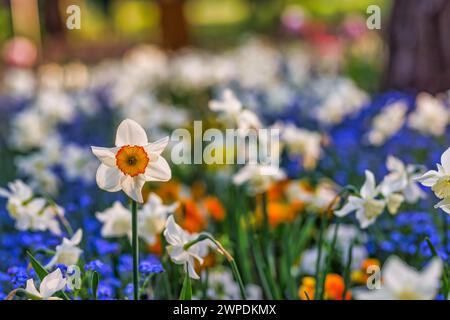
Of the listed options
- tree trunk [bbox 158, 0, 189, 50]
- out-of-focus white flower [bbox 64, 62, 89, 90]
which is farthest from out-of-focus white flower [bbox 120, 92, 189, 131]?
tree trunk [bbox 158, 0, 189, 50]

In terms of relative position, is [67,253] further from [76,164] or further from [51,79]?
[51,79]

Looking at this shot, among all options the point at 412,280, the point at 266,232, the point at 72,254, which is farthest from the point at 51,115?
the point at 412,280

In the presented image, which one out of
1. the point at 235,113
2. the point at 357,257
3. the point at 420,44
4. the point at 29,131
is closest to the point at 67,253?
the point at 235,113

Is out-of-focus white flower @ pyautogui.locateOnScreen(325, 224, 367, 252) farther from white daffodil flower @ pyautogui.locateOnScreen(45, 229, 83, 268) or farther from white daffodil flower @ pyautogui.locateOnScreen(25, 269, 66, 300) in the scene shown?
white daffodil flower @ pyautogui.locateOnScreen(25, 269, 66, 300)

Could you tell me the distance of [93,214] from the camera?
280 centimetres

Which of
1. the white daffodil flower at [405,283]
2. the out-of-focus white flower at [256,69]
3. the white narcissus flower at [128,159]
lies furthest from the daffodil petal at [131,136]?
the out-of-focus white flower at [256,69]

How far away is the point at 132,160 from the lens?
58.3 inches

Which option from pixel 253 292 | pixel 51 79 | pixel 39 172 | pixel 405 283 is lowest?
pixel 253 292

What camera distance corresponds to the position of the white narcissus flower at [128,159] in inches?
58.1

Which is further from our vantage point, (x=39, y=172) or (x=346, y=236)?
(x=39, y=172)

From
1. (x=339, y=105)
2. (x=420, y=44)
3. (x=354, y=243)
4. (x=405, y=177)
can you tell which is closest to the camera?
(x=405, y=177)

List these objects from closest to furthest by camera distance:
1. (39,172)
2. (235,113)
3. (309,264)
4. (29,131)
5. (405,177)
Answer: (405,177)
(235,113)
(309,264)
(39,172)
(29,131)

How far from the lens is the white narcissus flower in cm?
147
